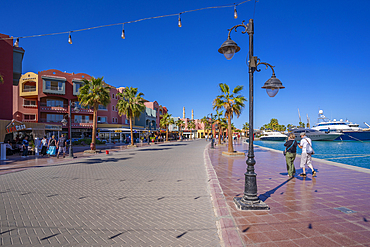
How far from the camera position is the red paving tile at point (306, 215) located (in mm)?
3502

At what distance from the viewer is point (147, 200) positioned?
582cm

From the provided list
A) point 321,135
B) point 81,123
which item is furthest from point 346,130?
point 81,123

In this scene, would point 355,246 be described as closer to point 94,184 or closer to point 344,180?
point 344,180

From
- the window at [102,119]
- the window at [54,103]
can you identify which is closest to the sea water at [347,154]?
the window at [102,119]

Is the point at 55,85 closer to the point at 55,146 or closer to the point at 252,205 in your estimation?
the point at 55,146

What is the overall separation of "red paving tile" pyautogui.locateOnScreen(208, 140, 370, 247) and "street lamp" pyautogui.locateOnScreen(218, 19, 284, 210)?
211mm

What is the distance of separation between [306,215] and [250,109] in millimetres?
2552

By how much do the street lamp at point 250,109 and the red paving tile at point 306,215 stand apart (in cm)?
21

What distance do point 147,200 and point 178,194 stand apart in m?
1.00

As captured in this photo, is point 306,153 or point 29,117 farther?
point 29,117

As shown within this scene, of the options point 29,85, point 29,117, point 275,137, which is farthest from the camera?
point 275,137

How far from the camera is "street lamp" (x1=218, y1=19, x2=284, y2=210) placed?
4.96 meters

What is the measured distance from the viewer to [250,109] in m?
5.36

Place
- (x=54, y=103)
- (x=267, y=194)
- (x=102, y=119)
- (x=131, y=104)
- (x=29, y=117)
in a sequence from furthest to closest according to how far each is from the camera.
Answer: (x=102, y=119) < (x=54, y=103) < (x=29, y=117) < (x=131, y=104) < (x=267, y=194)
